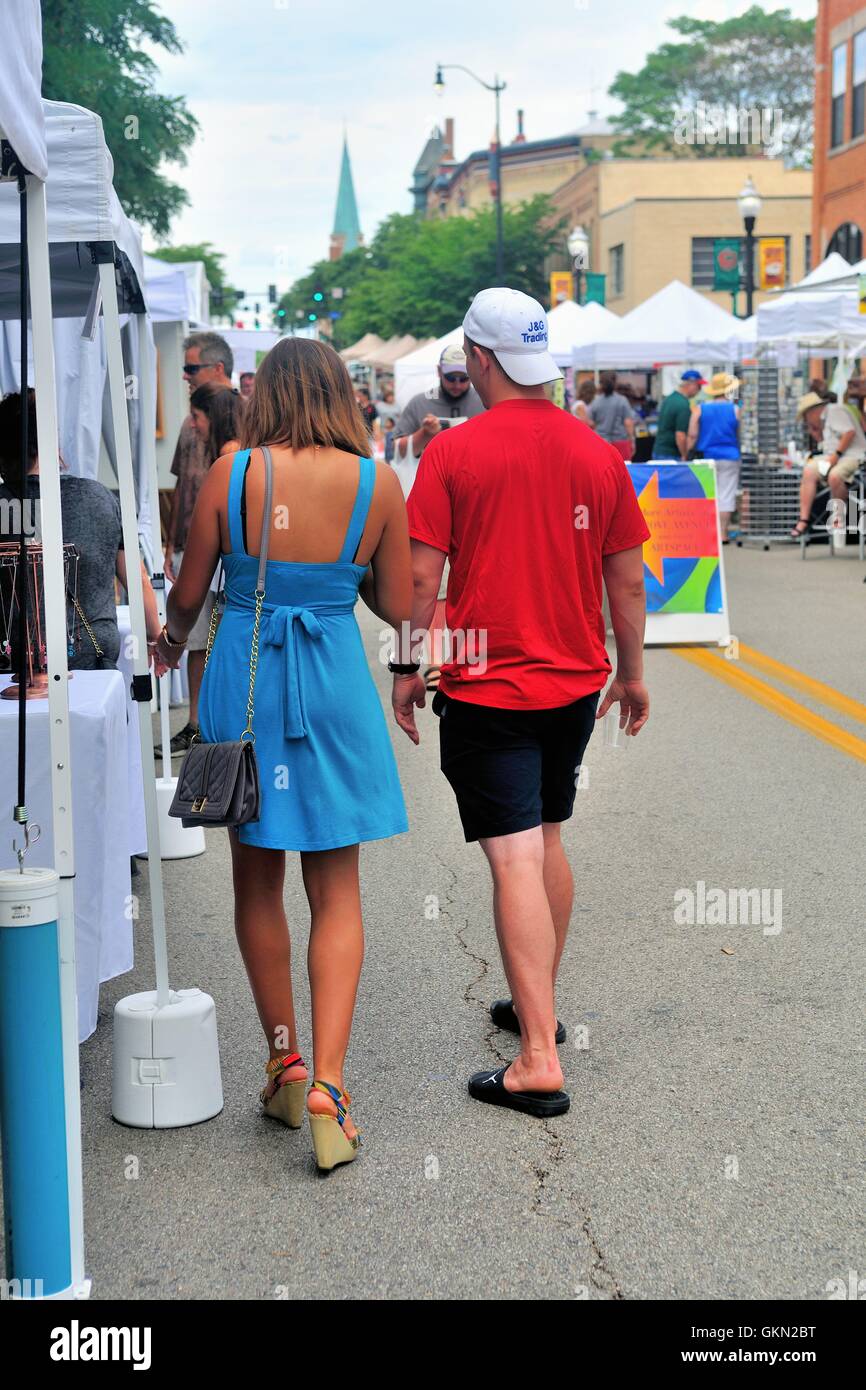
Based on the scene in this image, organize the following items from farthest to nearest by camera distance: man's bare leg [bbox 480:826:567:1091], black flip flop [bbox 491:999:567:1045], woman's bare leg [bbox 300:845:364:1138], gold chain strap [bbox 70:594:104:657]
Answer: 1. gold chain strap [bbox 70:594:104:657]
2. black flip flop [bbox 491:999:567:1045]
3. man's bare leg [bbox 480:826:567:1091]
4. woman's bare leg [bbox 300:845:364:1138]

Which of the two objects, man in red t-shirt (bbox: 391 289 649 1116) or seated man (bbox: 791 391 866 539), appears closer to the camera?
man in red t-shirt (bbox: 391 289 649 1116)

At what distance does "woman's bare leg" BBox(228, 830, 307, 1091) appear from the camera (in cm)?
413

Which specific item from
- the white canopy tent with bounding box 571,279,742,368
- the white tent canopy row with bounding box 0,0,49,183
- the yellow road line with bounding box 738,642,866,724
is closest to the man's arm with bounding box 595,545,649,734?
the white tent canopy row with bounding box 0,0,49,183

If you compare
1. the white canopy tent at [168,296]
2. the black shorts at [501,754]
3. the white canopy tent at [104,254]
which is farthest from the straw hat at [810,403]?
the black shorts at [501,754]

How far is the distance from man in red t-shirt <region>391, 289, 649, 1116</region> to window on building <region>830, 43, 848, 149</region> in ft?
111

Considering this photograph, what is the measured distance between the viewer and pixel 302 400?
3977 mm

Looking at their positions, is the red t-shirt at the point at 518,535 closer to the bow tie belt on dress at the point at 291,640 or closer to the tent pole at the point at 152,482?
the bow tie belt on dress at the point at 291,640

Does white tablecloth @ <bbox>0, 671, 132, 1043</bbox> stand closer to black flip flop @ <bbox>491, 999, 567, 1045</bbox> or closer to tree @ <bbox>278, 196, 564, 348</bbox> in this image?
black flip flop @ <bbox>491, 999, 567, 1045</bbox>

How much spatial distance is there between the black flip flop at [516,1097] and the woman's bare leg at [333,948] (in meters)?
0.47

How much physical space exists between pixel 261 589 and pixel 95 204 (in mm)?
1534

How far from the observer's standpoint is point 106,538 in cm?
595

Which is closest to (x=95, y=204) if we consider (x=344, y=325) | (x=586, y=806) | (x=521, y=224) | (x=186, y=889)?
(x=186, y=889)

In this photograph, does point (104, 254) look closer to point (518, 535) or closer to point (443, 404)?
point (518, 535)

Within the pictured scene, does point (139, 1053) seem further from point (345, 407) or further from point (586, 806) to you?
point (586, 806)
